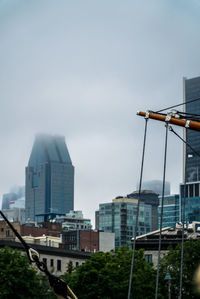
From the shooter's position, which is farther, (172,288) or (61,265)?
(61,265)

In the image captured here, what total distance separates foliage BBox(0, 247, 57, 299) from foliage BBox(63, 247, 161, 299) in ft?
14.7

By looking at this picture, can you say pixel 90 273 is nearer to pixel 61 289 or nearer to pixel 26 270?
pixel 26 270

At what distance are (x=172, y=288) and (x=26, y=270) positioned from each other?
17020 mm

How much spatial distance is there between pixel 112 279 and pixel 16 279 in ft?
35.1

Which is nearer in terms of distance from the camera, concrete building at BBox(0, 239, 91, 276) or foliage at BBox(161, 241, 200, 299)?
foliage at BBox(161, 241, 200, 299)

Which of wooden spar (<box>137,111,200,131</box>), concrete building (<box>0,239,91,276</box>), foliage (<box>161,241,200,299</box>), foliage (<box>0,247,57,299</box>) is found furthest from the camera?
concrete building (<box>0,239,91,276</box>)

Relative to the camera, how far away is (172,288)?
303 ft

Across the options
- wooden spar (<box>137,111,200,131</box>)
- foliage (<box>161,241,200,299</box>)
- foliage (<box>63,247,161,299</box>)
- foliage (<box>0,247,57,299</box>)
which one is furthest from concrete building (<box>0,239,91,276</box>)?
wooden spar (<box>137,111,200,131</box>)

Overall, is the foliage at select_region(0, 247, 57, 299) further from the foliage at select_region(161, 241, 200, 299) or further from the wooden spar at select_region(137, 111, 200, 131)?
the wooden spar at select_region(137, 111, 200, 131)

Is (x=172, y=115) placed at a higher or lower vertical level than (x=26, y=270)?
higher

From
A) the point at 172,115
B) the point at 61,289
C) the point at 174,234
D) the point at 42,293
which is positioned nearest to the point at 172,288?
the point at 42,293

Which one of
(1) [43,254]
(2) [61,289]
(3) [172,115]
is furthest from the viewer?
(1) [43,254]

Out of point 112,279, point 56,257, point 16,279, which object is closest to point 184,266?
point 112,279

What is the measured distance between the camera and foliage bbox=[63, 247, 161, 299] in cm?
8638
